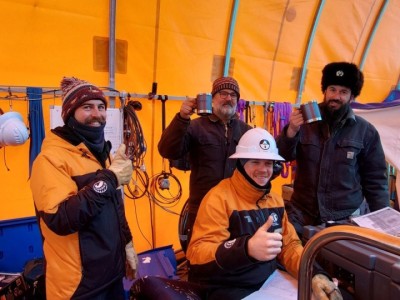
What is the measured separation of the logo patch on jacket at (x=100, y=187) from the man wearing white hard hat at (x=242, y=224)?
55 centimetres

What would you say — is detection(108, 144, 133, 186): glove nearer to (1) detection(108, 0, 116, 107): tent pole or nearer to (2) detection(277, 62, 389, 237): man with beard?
(2) detection(277, 62, 389, 237): man with beard

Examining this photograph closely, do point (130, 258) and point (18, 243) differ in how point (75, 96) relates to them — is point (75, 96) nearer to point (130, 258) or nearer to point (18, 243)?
point (130, 258)

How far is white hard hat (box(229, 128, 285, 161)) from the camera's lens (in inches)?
69.1

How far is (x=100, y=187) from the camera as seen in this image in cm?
153

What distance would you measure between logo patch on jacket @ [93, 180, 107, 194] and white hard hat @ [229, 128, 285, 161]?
74 centimetres

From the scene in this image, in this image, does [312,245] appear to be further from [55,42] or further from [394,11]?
[394,11]

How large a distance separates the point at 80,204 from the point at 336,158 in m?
1.73

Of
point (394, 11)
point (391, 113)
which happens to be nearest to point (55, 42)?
point (391, 113)

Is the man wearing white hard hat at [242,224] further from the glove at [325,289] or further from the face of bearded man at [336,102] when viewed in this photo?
the face of bearded man at [336,102]

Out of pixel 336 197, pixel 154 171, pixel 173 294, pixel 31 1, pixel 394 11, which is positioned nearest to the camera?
pixel 173 294

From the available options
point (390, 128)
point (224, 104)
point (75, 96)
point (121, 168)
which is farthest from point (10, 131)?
point (390, 128)

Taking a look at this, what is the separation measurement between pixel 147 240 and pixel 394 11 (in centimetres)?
555

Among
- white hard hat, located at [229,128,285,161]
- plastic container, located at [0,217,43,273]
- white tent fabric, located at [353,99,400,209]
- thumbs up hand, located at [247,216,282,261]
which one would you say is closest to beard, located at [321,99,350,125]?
white hard hat, located at [229,128,285,161]

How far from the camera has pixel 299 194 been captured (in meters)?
2.29
